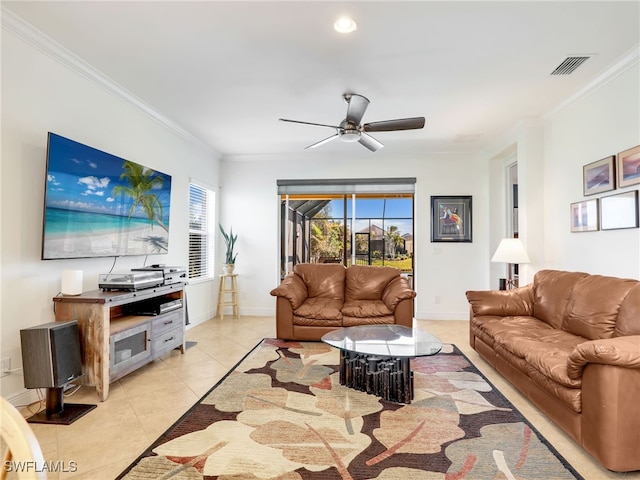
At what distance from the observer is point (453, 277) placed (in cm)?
570

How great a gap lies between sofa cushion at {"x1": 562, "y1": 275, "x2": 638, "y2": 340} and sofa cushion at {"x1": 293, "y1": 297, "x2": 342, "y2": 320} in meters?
2.24

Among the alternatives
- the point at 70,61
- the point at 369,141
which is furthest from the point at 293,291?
the point at 70,61

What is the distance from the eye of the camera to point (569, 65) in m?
3.00

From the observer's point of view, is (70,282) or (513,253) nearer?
(70,282)

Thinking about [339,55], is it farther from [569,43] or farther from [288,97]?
[569,43]

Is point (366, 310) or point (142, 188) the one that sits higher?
point (142, 188)

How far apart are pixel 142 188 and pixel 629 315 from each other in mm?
4332

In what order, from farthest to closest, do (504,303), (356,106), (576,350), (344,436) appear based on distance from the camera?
(504,303) → (356,106) → (344,436) → (576,350)

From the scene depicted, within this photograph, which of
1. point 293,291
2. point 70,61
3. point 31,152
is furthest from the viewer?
point 293,291

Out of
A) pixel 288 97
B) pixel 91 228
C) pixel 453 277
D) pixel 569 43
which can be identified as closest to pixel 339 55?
pixel 288 97

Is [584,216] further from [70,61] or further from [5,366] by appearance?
[5,366]

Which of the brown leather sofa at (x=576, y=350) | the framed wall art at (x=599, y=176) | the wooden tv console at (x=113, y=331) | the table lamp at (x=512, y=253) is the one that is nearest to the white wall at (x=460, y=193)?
the framed wall art at (x=599, y=176)

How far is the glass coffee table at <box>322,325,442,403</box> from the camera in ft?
8.62

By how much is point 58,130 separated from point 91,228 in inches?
32.4
